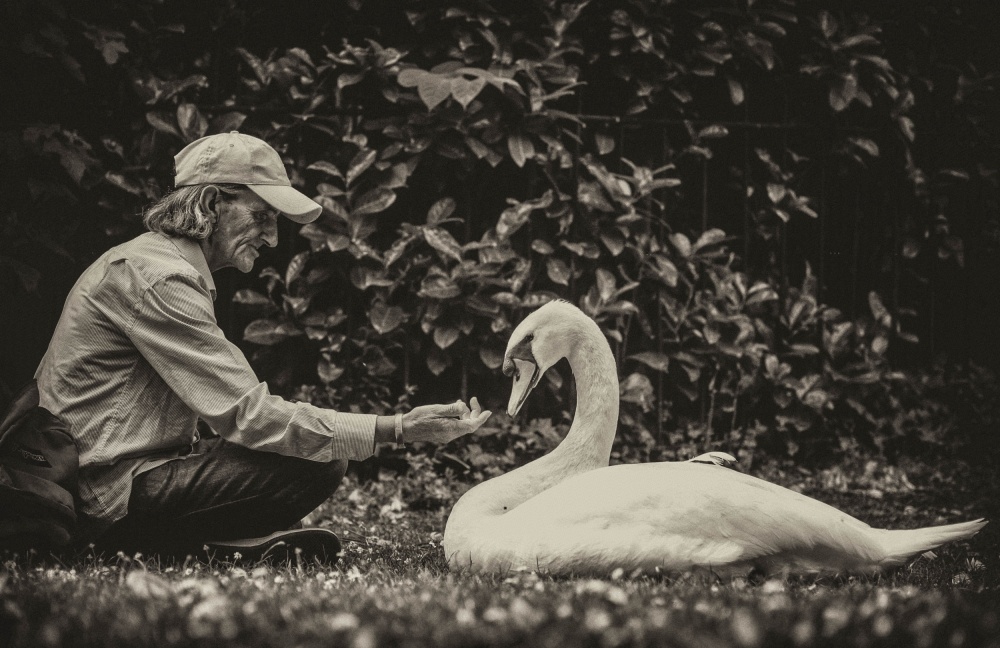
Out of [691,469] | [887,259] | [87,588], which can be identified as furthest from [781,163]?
[87,588]

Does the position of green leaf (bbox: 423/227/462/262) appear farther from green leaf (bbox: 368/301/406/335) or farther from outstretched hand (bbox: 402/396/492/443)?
outstretched hand (bbox: 402/396/492/443)

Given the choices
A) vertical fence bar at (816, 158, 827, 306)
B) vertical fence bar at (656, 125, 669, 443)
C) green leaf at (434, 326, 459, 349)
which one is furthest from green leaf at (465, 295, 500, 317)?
vertical fence bar at (816, 158, 827, 306)

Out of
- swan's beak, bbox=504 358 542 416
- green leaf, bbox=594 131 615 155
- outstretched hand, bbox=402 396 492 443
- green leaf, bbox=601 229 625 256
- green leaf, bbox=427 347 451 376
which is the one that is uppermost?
green leaf, bbox=594 131 615 155

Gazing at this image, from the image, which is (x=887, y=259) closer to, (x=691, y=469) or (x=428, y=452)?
(x=428, y=452)

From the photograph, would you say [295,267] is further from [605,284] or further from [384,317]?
[605,284]

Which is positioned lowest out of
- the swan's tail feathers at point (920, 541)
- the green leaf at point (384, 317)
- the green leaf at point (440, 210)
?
the swan's tail feathers at point (920, 541)

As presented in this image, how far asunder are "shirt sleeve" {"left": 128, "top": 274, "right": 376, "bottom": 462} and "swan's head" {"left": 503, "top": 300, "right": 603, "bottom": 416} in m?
0.69

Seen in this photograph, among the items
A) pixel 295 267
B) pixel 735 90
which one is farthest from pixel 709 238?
pixel 295 267

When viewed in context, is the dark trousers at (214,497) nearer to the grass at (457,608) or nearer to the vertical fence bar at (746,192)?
the grass at (457,608)

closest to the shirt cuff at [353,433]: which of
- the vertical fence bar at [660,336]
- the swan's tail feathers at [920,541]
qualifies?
the swan's tail feathers at [920,541]

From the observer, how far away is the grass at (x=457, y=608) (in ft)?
7.29

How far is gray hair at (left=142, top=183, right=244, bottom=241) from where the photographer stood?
344cm

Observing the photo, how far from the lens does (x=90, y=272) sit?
3.36 meters

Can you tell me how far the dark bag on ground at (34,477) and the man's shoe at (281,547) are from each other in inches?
19.7
